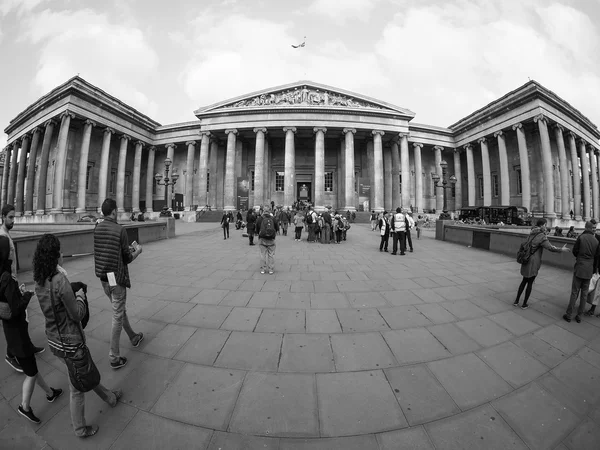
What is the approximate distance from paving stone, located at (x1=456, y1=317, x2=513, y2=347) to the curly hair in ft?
15.4

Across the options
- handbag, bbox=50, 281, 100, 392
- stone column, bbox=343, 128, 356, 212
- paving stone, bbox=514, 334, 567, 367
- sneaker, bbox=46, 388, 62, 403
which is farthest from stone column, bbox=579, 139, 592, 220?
sneaker, bbox=46, 388, 62, 403

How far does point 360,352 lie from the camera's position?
2.78 meters

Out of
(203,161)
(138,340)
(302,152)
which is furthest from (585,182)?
(203,161)

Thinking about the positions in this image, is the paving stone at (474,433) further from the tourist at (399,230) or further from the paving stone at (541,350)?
the tourist at (399,230)

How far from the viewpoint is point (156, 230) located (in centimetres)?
1228

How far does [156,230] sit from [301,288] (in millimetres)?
10723

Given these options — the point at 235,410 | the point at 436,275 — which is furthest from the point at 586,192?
the point at 235,410

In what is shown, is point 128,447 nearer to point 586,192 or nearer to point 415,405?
point 415,405

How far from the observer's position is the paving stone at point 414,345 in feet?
8.87

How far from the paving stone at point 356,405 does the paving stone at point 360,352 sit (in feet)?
0.42

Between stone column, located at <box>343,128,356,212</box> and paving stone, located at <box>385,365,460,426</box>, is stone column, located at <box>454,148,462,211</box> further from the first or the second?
paving stone, located at <box>385,365,460,426</box>

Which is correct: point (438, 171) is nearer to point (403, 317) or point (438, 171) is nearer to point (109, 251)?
point (403, 317)

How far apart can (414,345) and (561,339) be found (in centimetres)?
223

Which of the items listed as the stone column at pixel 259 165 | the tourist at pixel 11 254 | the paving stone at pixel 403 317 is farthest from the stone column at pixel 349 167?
the tourist at pixel 11 254
